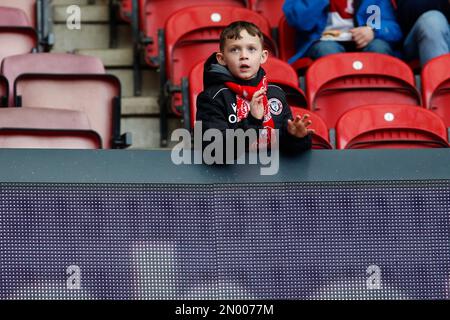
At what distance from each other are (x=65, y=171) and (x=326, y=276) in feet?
2.25

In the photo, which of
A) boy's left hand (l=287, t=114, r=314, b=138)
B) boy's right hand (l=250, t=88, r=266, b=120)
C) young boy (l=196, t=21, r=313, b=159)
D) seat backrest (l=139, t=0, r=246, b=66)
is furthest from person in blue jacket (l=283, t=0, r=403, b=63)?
boy's left hand (l=287, t=114, r=314, b=138)

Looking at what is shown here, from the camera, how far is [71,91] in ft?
15.5

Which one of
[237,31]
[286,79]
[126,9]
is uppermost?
[126,9]

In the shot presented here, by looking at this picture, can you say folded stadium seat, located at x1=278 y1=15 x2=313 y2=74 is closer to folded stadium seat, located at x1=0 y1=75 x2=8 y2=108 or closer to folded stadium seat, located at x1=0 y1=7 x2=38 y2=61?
folded stadium seat, located at x1=0 y1=7 x2=38 y2=61

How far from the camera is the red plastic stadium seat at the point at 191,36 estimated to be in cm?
504

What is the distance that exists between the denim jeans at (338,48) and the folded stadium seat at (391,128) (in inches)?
23.5

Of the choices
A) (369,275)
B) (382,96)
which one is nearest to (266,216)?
(369,275)

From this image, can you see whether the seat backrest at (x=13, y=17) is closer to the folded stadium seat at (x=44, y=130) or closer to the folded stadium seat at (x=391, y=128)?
the folded stadium seat at (x=44, y=130)

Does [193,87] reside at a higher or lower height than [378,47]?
lower

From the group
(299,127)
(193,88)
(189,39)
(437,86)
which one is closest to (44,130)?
(193,88)

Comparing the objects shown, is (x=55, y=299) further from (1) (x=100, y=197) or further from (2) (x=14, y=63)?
(2) (x=14, y=63)

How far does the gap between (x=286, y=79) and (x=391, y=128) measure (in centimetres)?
49

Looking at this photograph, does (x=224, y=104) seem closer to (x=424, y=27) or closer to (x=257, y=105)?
(x=257, y=105)

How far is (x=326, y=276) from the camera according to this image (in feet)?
9.10
